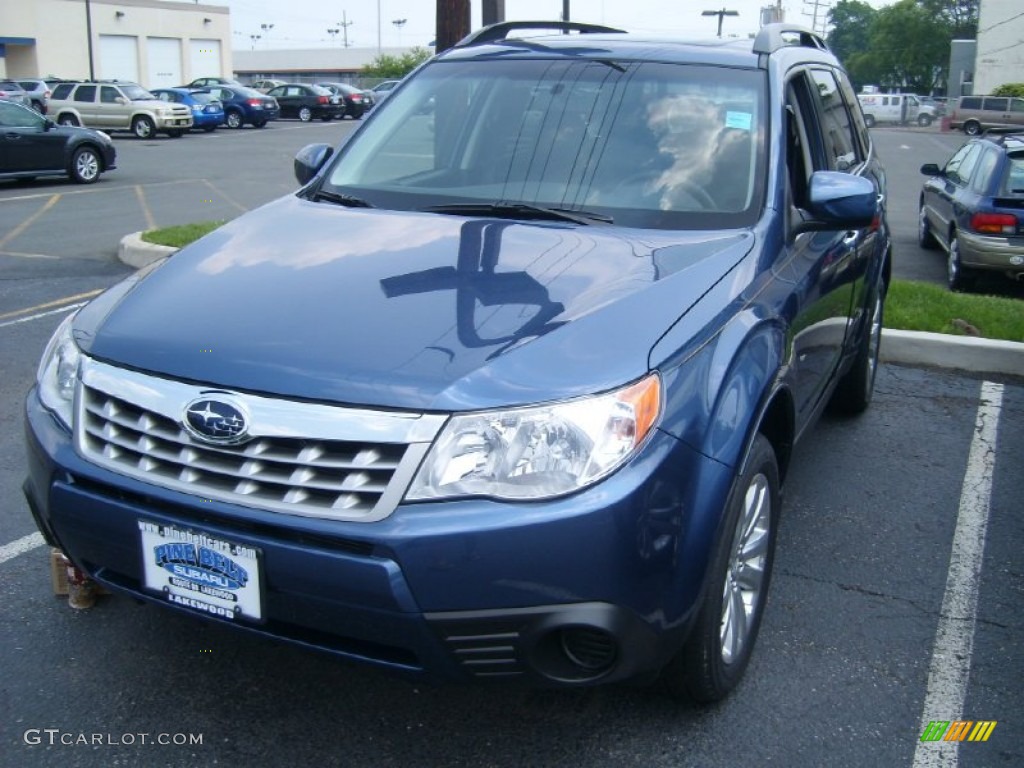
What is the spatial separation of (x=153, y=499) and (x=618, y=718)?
142cm

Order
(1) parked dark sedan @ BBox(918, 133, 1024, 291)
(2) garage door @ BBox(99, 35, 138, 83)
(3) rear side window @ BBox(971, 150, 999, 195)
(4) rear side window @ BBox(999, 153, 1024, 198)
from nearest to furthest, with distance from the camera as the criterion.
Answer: (1) parked dark sedan @ BBox(918, 133, 1024, 291) < (4) rear side window @ BBox(999, 153, 1024, 198) < (3) rear side window @ BBox(971, 150, 999, 195) < (2) garage door @ BBox(99, 35, 138, 83)

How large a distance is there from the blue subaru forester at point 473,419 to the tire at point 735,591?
0.04 feet

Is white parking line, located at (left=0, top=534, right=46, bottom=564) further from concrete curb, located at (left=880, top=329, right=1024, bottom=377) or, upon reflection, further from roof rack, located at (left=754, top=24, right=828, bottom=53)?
concrete curb, located at (left=880, top=329, right=1024, bottom=377)

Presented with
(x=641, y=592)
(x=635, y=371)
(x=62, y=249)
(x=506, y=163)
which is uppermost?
(x=506, y=163)

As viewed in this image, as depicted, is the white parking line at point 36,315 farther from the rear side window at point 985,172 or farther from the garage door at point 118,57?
the garage door at point 118,57

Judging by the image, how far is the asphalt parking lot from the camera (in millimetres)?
2988

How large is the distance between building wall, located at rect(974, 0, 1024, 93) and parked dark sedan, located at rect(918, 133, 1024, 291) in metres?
57.6

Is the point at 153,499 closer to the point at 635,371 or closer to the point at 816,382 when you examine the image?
the point at 635,371

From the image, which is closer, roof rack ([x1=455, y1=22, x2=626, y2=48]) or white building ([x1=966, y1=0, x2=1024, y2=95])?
roof rack ([x1=455, y1=22, x2=626, y2=48])

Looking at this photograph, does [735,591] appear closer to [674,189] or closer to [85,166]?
[674,189]

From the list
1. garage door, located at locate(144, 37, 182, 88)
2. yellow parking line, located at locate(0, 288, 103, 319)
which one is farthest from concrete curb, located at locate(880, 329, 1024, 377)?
garage door, located at locate(144, 37, 182, 88)

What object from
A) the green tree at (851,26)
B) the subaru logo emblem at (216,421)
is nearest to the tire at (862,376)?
the subaru logo emblem at (216,421)

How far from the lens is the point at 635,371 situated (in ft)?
8.68

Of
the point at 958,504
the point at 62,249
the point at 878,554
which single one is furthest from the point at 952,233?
the point at 62,249
